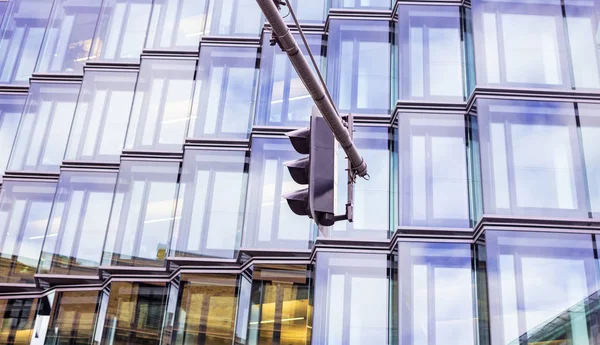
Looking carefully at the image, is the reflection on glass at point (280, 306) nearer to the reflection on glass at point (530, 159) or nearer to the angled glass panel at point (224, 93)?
the angled glass panel at point (224, 93)

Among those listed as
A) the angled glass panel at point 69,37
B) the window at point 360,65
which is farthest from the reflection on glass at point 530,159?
the angled glass panel at point 69,37

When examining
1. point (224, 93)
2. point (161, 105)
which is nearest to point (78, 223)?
point (161, 105)

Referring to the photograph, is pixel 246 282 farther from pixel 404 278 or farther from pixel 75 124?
pixel 75 124

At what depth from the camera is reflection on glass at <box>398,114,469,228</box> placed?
23.3 m

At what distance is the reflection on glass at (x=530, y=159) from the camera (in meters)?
22.4

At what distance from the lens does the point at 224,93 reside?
28.7m

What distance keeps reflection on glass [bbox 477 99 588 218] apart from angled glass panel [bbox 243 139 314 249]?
5459 millimetres

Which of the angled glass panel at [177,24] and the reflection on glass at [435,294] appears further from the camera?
the angled glass panel at [177,24]

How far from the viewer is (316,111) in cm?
976

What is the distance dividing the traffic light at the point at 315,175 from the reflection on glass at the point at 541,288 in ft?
41.7

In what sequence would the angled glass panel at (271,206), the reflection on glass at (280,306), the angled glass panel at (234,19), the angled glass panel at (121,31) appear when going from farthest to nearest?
1. the angled glass panel at (121,31)
2. the angled glass panel at (234,19)
3. the angled glass panel at (271,206)
4. the reflection on glass at (280,306)

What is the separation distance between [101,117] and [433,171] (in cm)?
1278

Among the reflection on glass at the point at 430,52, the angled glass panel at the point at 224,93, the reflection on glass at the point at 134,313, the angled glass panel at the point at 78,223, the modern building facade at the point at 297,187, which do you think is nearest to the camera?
the modern building facade at the point at 297,187

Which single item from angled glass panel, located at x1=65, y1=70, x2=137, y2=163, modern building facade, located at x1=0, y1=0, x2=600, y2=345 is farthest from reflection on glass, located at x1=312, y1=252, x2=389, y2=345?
angled glass panel, located at x1=65, y1=70, x2=137, y2=163
